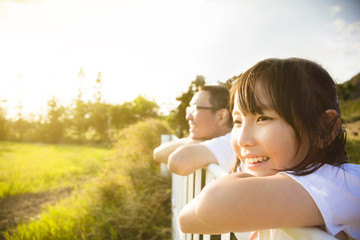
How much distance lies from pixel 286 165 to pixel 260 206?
0.91 feet

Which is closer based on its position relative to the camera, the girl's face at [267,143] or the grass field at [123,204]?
the girl's face at [267,143]

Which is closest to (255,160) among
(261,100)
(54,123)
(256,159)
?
(256,159)

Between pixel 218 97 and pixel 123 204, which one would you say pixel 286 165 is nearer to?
pixel 218 97

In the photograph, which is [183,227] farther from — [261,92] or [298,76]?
[298,76]

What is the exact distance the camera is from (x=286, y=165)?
700 millimetres

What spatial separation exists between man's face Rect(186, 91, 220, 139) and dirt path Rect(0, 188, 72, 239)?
11.6 feet

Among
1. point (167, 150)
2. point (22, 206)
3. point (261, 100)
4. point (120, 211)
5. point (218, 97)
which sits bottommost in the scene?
point (22, 206)

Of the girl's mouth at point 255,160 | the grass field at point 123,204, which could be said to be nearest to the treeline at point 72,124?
the grass field at point 123,204

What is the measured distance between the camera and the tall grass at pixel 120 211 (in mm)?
3387

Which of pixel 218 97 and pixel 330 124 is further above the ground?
pixel 218 97

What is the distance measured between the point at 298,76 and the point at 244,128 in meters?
0.25

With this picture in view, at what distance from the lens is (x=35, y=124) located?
84.0 feet

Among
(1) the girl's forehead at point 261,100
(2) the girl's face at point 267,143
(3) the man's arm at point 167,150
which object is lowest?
(3) the man's arm at point 167,150

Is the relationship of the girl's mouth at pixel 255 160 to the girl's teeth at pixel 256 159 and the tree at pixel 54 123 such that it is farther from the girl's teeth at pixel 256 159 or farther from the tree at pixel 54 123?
the tree at pixel 54 123
